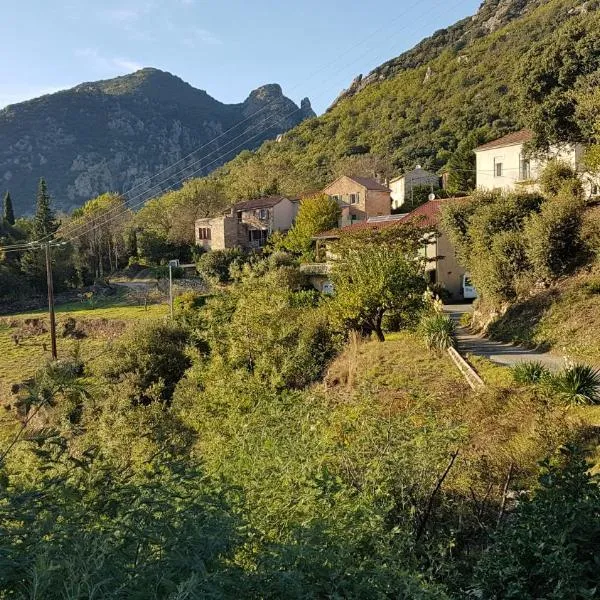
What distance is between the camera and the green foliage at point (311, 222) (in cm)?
4647

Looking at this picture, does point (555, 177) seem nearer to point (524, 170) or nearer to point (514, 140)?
point (524, 170)

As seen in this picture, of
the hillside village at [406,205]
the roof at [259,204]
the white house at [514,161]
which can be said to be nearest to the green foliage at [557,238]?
the hillside village at [406,205]

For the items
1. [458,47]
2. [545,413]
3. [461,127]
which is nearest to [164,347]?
[545,413]

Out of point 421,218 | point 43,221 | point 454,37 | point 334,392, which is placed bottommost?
point 334,392

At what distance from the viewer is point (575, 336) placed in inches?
629

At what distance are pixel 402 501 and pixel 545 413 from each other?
196 inches

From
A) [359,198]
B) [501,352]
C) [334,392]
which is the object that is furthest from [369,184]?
[334,392]

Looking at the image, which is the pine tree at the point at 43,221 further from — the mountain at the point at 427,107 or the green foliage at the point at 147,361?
the green foliage at the point at 147,361

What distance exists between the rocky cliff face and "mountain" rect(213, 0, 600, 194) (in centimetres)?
25

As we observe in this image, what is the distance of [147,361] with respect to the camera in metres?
25.5

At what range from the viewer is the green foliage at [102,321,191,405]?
2467 cm

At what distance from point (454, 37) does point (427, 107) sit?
38449 mm

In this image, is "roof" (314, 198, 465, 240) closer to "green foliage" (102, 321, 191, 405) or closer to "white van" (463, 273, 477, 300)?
"white van" (463, 273, 477, 300)

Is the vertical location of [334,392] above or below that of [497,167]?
below
